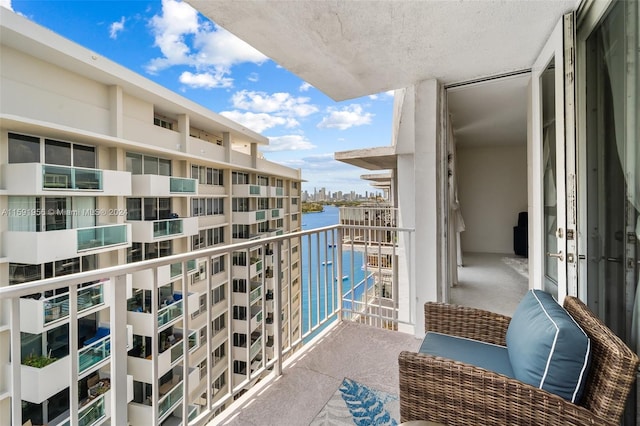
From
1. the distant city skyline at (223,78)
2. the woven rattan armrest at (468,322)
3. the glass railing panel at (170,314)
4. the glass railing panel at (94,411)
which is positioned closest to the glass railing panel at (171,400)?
the glass railing panel at (94,411)

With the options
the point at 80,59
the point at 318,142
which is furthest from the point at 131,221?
the point at 318,142

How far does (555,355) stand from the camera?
918 mm

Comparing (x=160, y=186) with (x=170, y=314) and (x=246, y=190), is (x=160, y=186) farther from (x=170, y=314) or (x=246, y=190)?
(x=246, y=190)

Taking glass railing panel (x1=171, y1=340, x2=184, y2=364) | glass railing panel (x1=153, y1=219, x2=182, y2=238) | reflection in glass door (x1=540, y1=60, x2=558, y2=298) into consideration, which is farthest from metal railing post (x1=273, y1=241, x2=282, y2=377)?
glass railing panel (x1=153, y1=219, x2=182, y2=238)

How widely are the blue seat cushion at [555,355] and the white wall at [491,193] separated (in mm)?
5184

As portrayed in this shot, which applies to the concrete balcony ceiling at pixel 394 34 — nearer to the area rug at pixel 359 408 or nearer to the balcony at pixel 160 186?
the area rug at pixel 359 408

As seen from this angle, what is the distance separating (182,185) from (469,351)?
1015 centimetres

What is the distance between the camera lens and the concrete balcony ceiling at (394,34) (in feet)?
5.07

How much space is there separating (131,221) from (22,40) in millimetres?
4737

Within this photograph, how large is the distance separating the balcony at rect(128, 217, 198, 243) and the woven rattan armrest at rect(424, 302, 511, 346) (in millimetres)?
8904

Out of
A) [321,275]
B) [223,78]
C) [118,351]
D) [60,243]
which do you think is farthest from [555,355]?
[223,78]

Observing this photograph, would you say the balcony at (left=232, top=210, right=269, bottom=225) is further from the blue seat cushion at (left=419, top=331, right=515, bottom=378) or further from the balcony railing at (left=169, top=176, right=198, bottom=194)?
the blue seat cushion at (left=419, top=331, right=515, bottom=378)

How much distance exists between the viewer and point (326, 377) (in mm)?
1821

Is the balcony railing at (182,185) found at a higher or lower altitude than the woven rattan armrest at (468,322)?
higher
